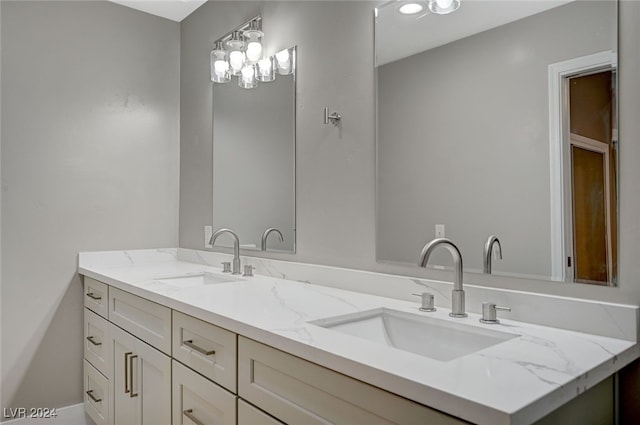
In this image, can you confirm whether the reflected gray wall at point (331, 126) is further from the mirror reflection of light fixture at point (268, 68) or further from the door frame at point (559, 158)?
the door frame at point (559, 158)

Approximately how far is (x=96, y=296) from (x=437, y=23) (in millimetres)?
2106

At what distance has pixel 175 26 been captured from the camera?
3.05 meters

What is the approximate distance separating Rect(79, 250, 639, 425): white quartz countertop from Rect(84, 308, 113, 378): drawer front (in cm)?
82

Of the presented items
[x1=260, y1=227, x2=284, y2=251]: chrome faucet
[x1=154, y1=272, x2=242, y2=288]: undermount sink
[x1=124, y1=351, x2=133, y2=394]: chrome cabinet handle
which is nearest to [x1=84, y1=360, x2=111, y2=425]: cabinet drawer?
[x1=124, y1=351, x2=133, y2=394]: chrome cabinet handle

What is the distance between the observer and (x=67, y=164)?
8.51 feet

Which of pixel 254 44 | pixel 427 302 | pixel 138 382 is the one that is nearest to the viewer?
pixel 427 302

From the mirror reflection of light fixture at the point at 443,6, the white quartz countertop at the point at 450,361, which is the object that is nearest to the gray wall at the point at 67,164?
the white quartz countertop at the point at 450,361

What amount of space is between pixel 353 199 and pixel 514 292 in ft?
2.39

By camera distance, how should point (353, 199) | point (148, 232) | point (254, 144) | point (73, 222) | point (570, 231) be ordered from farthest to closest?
point (148, 232), point (73, 222), point (254, 144), point (353, 199), point (570, 231)

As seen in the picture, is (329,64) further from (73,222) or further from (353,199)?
(73,222)

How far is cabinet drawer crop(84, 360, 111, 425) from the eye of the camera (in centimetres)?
224

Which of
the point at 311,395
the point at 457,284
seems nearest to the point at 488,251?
the point at 457,284

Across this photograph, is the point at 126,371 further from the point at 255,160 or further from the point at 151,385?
the point at 255,160

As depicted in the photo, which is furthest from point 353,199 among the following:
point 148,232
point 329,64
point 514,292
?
point 148,232
